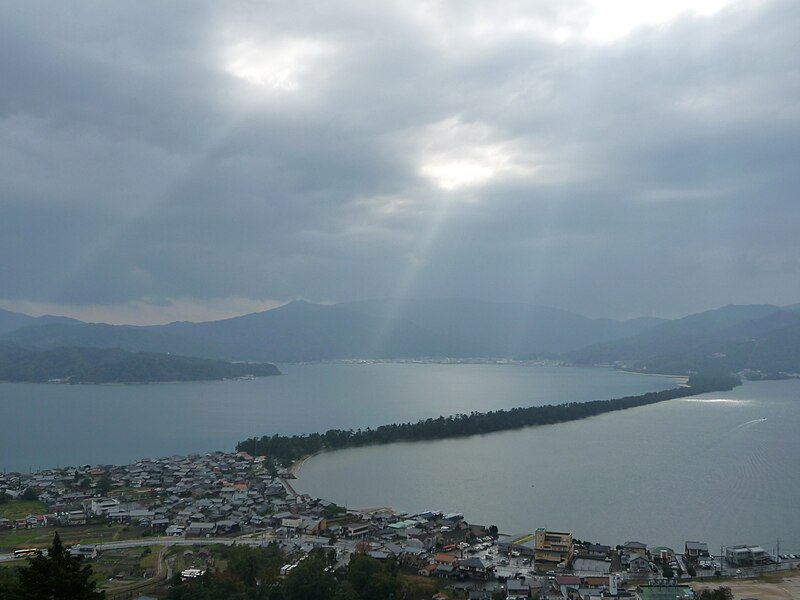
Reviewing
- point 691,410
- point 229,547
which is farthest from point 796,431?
point 229,547

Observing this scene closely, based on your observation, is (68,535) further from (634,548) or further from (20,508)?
(634,548)

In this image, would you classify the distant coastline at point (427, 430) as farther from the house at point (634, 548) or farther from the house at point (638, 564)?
the house at point (638, 564)

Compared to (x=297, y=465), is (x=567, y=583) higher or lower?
lower

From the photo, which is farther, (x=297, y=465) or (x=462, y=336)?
(x=462, y=336)

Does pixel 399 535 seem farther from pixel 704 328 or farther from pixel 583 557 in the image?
pixel 704 328

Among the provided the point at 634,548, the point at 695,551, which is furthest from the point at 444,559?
the point at 695,551

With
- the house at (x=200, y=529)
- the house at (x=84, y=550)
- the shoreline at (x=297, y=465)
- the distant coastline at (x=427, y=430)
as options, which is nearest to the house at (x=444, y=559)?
the house at (x=200, y=529)

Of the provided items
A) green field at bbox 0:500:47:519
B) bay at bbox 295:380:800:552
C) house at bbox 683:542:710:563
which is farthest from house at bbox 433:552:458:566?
green field at bbox 0:500:47:519
